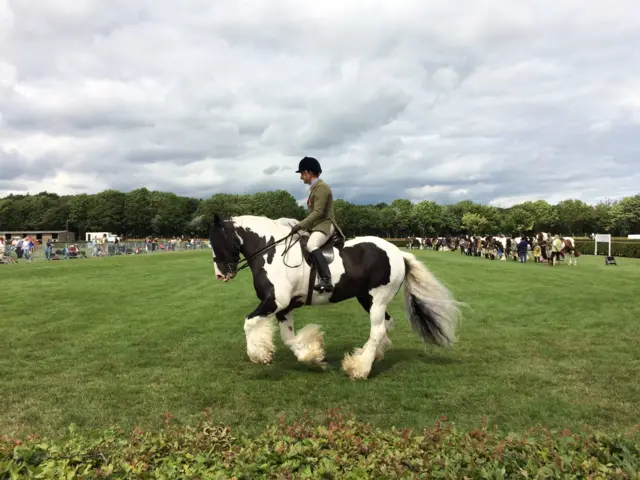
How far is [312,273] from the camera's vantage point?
7.48 m

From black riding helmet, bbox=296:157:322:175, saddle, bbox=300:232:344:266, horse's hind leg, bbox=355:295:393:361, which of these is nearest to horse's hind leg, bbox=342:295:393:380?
horse's hind leg, bbox=355:295:393:361

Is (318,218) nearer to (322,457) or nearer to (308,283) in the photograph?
(308,283)

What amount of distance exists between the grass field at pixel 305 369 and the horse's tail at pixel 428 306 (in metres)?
0.54

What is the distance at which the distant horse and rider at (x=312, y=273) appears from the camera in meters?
7.29

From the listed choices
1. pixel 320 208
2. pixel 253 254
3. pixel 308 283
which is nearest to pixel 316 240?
pixel 320 208

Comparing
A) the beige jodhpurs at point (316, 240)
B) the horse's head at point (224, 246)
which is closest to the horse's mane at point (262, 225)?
the horse's head at point (224, 246)

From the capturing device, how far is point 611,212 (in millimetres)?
125125

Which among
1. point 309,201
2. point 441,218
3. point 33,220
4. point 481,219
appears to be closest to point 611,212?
point 481,219

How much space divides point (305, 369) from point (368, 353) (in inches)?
46.2

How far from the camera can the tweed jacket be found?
755 cm

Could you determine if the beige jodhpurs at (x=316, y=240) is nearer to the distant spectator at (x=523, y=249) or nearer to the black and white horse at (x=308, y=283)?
the black and white horse at (x=308, y=283)

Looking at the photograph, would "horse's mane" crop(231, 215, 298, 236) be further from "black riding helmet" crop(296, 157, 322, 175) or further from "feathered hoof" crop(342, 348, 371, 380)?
"feathered hoof" crop(342, 348, 371, 380)

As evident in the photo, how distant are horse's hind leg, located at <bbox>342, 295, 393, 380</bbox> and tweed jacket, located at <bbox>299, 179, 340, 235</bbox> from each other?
1.52 metres

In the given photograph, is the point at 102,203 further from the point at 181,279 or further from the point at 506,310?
the point at 506,310
